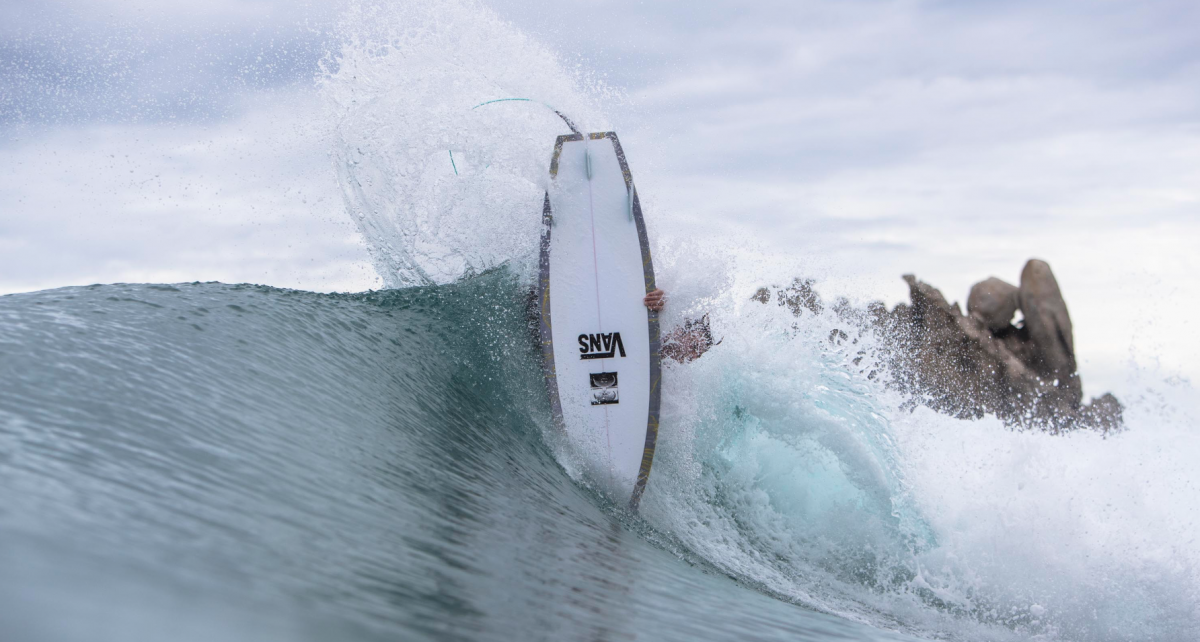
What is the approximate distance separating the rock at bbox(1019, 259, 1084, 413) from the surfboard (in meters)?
20.0

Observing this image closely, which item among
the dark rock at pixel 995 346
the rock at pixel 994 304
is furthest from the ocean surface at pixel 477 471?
the rock at pixel 994 304

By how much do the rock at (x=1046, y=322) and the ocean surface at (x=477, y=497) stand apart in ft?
55.8

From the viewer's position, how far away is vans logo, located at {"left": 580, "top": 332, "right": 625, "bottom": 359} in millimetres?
5684

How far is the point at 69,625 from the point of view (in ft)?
4.99

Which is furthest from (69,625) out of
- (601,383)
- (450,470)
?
(601,383)

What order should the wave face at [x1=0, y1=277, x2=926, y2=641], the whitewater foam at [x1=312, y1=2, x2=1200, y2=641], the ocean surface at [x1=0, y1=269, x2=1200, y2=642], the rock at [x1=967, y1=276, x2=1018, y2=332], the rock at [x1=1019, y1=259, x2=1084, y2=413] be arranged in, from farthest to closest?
the rock at [x1=967, y1=276, x2=1018, y2=332] → the rock at [x1=1019, y1=259, x2=1084, y2=413] → the whitewater foam at [x1=312, y1=2, x2=1200, y2=641] → the ocean surface at [x1=0, y1=269, x2=1200, y2=642] → the wave face at [x1=0, y1=277, x2=926, y2=641]

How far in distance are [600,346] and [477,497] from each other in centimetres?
211

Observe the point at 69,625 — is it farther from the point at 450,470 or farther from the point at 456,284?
the point at 456,284

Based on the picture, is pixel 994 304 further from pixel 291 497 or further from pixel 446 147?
pixel 291 497

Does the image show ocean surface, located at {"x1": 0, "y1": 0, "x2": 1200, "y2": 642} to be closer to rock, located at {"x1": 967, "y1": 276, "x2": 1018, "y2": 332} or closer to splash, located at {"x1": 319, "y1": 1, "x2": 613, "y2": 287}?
splash, located at {"x1": 319, "y1": 1, "x2": 613, "y2": 287}

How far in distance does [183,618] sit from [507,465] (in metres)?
3.03

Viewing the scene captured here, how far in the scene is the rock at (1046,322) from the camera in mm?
21797

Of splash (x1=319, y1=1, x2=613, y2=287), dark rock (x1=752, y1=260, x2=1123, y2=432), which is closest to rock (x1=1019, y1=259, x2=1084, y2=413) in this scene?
dark rock (x1=752, y1=260, x2=1123, y2=432)

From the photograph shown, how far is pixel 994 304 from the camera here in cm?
2250
